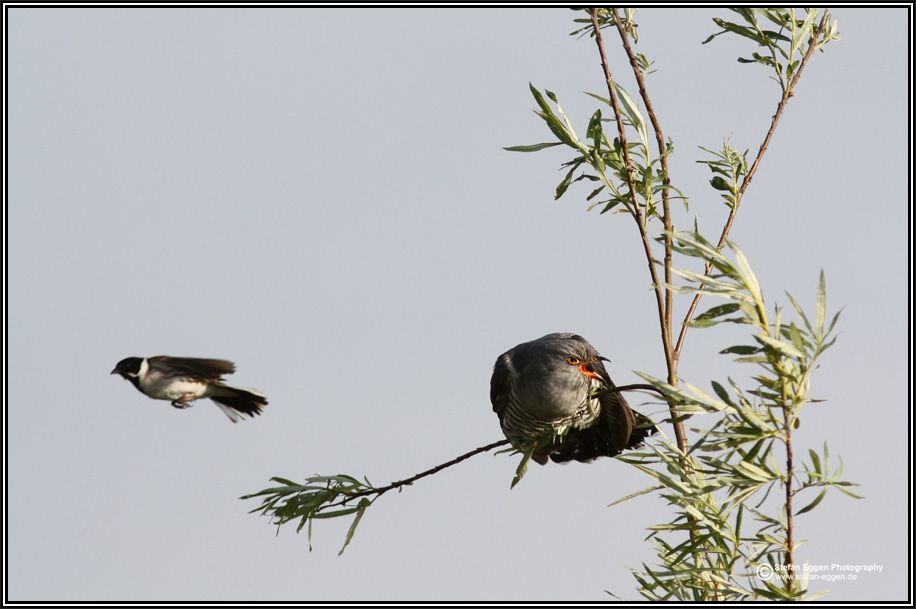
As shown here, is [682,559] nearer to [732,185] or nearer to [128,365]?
[732,185]

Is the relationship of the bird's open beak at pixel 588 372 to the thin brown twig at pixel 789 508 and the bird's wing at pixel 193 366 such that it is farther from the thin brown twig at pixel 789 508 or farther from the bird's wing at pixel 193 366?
the bird's wing at pixel 193 366

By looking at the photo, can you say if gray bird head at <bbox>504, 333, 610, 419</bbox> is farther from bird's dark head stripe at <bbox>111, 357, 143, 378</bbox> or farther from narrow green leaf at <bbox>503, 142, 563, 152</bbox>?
bird's dark head stripe at <bbox>111, 357, 143, 378</bbox>

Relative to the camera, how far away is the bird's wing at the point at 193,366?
13.6 feet

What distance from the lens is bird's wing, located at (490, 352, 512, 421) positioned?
6039 millimetres

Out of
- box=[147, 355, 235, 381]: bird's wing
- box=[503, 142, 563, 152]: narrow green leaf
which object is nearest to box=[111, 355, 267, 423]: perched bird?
box=[147, 355, 235, 381]: bird's wing

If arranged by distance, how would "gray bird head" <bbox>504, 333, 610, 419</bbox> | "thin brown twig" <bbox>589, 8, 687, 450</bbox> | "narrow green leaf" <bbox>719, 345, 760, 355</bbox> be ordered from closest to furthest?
"narrow green leaf" <bbox>719, 345, 760, 355</bbox>
"thin brown twig" <bbox>589, 8, 687, 450</bbox>
"gray bird head" <bbox>504, 333, 610, 419</bbox>

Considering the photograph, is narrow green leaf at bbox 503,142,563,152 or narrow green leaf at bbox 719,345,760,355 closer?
narrow green leaf at bbox 719,345,760,355

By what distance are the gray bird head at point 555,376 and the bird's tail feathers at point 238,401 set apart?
1.70m

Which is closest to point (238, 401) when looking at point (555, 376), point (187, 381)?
point (187, 381)

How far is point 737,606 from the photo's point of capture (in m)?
4.54

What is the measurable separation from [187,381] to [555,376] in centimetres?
207

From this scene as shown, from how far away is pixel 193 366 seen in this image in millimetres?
4207

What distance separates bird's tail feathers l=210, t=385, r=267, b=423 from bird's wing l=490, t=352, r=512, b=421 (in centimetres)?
187

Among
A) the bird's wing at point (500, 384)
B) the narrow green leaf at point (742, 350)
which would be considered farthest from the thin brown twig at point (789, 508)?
the bird's wing at point (500, 384)
